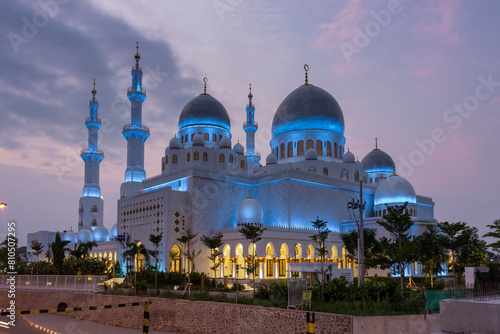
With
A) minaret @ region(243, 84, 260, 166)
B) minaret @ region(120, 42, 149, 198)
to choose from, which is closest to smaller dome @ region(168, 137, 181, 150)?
minaret @ region(120, 42, 149, 198)

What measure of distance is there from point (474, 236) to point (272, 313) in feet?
94.4

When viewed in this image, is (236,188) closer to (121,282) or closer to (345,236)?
(345,236)

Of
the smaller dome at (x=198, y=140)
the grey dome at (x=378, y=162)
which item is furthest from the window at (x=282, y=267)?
the grey dome at (x=378, y=162)

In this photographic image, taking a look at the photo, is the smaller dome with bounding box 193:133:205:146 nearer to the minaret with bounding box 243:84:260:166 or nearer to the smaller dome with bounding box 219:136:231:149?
the smaller dome with bounding box 219:136:231:149

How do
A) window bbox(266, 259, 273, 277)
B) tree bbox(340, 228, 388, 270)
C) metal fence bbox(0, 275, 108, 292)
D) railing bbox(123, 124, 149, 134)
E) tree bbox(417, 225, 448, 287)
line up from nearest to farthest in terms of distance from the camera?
metal fence bbox(0, 275, 108, 292) → tree bbox(340, 228, 388, 270) → tree bbox(417, 225, 448, 287) → window bbox(266, 259, 273, 277) → railing bbox(123, 124, 149, 134)

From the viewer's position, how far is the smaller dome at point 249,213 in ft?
114

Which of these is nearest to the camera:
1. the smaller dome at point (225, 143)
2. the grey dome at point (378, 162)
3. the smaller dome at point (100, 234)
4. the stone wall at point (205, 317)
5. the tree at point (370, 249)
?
the stone wall at point (205, 317)

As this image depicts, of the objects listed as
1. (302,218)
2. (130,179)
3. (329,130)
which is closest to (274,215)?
(302,218)

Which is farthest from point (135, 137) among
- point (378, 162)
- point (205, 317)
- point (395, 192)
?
point (205, 317)

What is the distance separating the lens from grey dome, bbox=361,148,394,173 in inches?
2040

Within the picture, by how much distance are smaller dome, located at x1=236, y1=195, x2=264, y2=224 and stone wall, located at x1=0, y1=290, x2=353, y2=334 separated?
14950 mm

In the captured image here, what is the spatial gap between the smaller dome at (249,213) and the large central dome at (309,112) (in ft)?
38.7

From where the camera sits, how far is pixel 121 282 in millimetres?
24094

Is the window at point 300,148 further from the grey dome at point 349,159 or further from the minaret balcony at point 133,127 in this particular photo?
the minaret balcony at point 133,127
